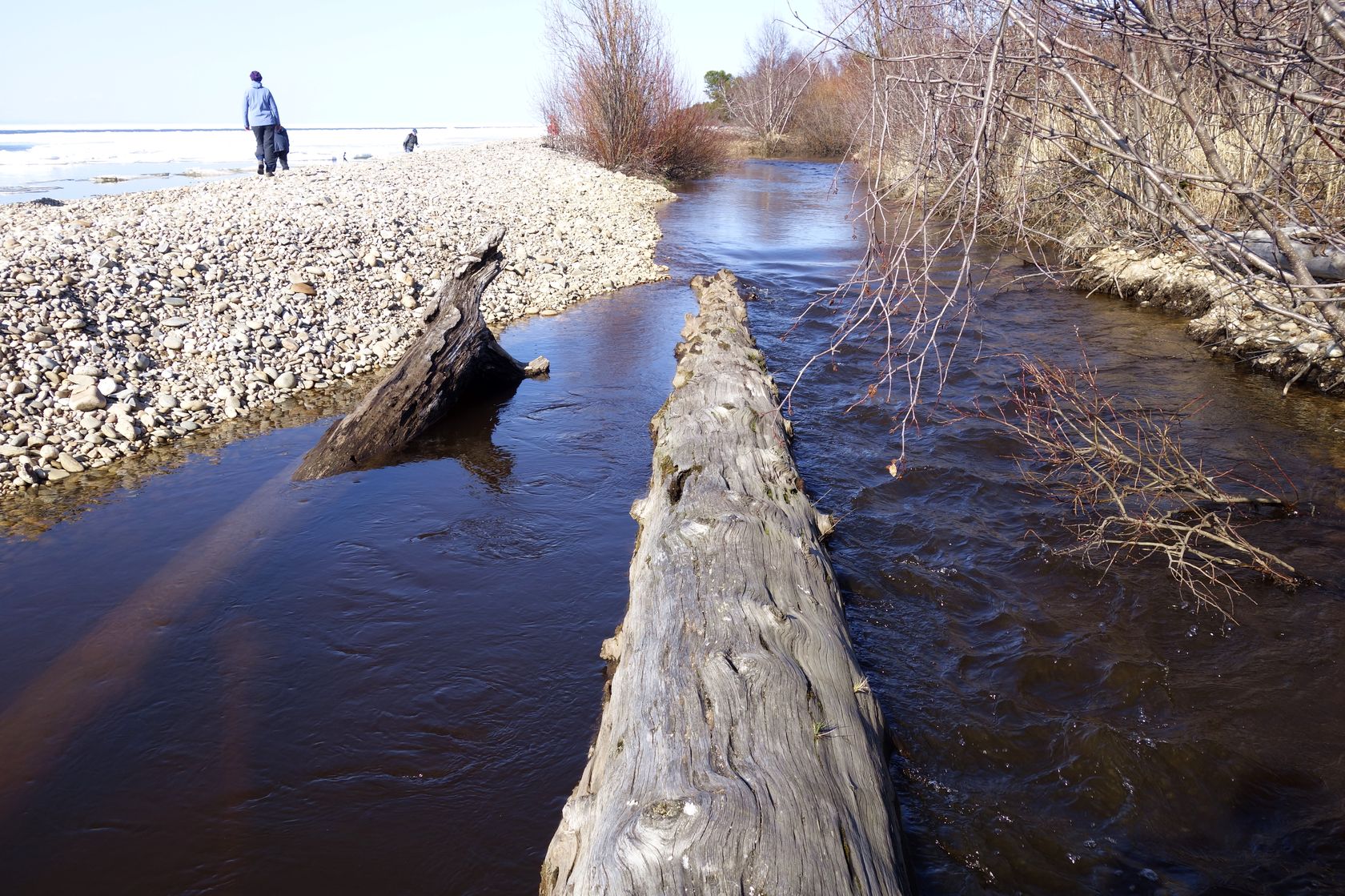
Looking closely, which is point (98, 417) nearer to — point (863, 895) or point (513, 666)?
point (513, 666)

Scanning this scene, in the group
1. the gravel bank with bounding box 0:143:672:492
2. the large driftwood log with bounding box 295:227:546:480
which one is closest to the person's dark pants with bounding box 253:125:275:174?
the gravel bank with bounding box 0:143:672:492

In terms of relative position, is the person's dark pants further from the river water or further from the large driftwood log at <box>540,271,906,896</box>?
the large driftwood log at <box>540,271,906,896</box>

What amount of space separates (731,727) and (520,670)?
1.42m

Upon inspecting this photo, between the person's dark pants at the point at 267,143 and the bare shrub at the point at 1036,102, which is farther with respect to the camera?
the person's dark pants at the point at 267,143

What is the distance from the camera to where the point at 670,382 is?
7.41 m

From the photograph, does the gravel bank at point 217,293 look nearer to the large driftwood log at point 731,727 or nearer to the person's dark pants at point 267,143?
the person's dark pants at point 267,143

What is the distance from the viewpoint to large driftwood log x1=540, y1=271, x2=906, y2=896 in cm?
209

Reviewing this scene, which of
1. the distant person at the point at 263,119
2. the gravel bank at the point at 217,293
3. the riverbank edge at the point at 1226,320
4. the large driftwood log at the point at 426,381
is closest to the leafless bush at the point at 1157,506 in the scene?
the riverbank edge at the point at 1226,320

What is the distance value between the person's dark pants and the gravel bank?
215 cm

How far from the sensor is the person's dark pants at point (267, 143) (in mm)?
14648

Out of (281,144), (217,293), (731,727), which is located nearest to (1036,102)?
(731,727)

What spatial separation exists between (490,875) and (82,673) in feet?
7.30

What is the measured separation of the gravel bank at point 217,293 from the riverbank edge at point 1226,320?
5896mm

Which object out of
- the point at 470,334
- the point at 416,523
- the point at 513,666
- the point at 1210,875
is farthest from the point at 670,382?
the point at 1210,875
